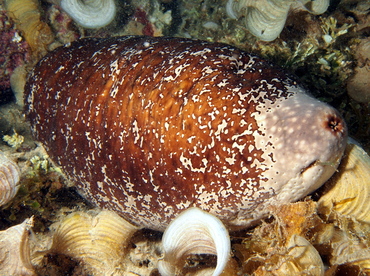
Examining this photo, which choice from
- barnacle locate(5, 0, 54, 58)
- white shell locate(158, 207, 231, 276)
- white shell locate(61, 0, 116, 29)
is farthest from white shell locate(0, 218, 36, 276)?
barnacle locate(5, 0, 54, 58)

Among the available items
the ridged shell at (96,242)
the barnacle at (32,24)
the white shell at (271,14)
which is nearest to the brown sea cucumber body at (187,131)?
the ridged shell at (96,242)

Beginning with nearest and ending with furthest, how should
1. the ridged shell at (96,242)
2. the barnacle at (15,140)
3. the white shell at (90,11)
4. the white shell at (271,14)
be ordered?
the ridged shell at (96,242), the white shell at (271,14), the barnacle at (15,140), the white shell at (90,11)

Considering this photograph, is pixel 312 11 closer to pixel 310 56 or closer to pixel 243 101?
pixel 310 56

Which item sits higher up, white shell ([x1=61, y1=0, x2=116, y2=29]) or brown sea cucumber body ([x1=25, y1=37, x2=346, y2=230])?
white shell ([x1=61, y1=0, x2=116, y2=29])

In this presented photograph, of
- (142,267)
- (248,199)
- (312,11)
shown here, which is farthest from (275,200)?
(312,11)

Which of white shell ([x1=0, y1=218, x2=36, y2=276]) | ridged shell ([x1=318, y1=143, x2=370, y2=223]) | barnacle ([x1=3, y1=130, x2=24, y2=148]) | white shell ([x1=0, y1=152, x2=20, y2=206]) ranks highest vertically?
ridged shell ([x1=318, y1=143, x2=370, y2=223])

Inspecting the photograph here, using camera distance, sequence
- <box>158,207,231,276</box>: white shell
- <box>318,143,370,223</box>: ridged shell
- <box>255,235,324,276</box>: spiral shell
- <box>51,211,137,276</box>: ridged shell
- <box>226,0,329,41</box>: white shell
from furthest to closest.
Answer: <box>226,0,329,41</box>: white shell < <box>51,211,137,276</box>: ridged shell < <box>318,143,370,223</box>: ridged shell < <box>158,207,231,276</box>: white shell < <box>255,235,324,276</box>: spiral shell

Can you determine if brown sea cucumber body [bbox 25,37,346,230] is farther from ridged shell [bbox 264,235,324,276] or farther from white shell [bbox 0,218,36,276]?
white shell [bbox 0,218,36,276]

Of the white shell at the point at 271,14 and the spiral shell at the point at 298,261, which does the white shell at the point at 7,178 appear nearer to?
the spiral shell at the point at 298,261
